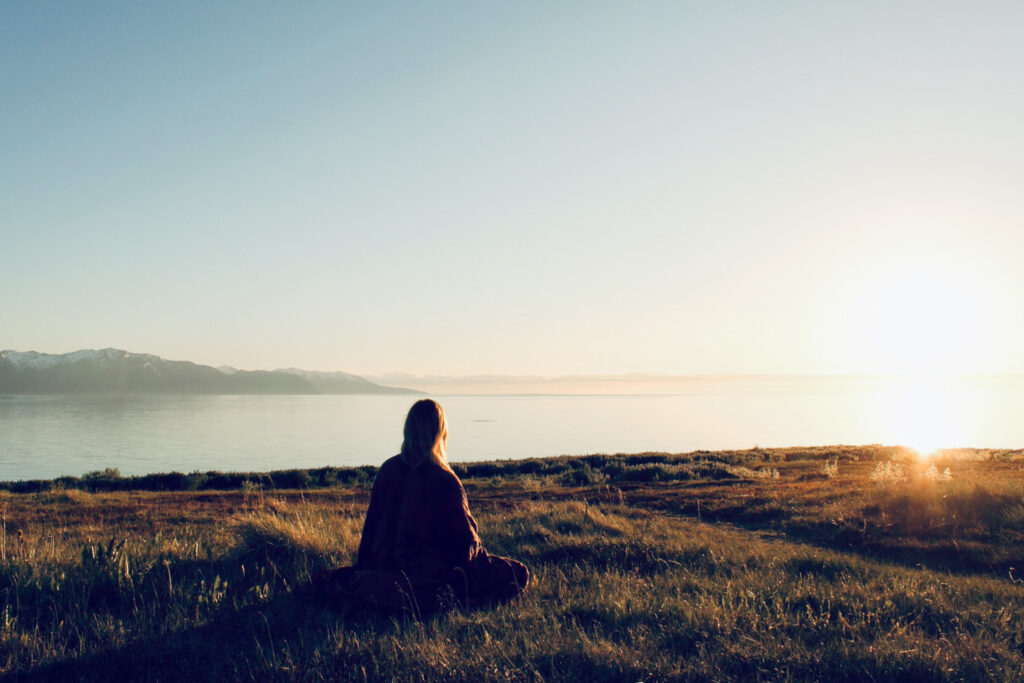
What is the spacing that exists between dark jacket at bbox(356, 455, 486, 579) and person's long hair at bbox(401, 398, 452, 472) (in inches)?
3.2

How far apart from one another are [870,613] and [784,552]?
139 inches

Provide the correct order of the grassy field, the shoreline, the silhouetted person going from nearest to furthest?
the grassy field < the silhouetted person < the shoreline

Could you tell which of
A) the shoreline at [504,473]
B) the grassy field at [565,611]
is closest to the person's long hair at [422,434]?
the grassy field at [565,611]

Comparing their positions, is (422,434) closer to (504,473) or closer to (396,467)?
(396,467)

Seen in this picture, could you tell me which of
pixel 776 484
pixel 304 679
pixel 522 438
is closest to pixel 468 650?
pixel 304 679

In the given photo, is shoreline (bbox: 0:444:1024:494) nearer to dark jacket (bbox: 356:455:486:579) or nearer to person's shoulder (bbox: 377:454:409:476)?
dark jacket (bbox: 356:455:486:579)

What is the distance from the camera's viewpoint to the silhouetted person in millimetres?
5492

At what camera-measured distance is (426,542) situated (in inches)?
224

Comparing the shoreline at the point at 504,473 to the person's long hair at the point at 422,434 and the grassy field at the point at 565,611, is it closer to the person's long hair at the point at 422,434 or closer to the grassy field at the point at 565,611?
the grassy field at the point at 565,611

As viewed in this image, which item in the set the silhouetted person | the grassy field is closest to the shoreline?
the grassy field

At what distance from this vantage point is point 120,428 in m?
87.2

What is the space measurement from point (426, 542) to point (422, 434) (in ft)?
3.27

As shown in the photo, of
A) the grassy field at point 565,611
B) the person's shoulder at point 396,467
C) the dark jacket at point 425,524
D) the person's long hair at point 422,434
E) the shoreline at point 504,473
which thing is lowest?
the shoreline at point 504,473

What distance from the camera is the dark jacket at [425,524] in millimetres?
5605
